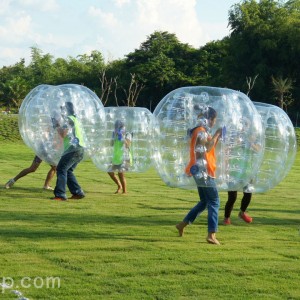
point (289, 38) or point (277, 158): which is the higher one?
point (289, 38)

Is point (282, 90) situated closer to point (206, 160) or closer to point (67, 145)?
point (67, 145)

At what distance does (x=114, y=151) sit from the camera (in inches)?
553

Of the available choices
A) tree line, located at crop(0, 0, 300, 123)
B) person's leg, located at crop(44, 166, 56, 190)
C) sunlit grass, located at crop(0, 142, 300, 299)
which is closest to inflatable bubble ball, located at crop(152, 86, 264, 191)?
sunlit grass, located at crop(0, 142, 300, 299)

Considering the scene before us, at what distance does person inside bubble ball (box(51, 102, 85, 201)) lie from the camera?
12.9m

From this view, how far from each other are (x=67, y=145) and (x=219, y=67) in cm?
6280

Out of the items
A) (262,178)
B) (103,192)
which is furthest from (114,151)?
(262,178)

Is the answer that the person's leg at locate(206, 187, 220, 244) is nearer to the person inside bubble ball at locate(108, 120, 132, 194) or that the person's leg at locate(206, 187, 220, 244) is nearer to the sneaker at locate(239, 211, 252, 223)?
the sneaker at locate(239, 211, 252, 223)

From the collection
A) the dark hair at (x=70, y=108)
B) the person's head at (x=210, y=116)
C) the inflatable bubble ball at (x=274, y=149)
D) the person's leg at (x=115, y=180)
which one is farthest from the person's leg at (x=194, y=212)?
the person's leg at (x=115, y=180)

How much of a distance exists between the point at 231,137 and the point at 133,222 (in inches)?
89.5

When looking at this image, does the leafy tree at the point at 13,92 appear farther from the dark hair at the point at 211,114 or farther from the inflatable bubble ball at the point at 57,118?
the dark hair at the point at 211,114

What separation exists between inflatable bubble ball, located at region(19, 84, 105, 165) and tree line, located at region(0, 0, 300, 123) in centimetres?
3841

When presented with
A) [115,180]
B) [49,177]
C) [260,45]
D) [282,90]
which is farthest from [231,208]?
[260,45]

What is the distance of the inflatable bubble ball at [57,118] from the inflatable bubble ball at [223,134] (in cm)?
399

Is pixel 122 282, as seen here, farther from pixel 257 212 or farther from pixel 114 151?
pixel 114 151
